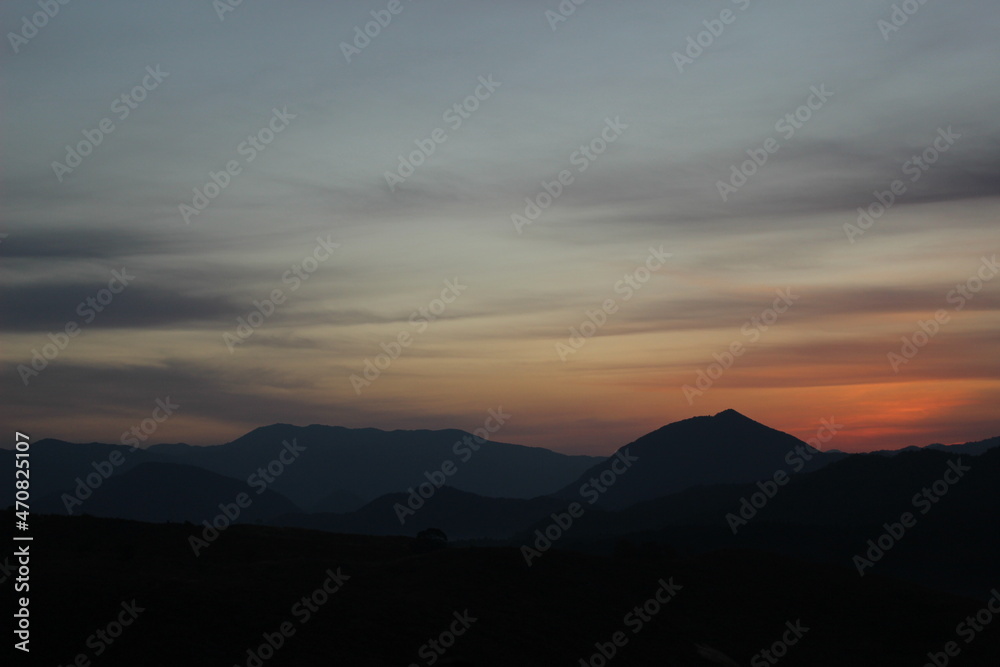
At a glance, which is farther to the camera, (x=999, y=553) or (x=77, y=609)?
(x=999, y=553)

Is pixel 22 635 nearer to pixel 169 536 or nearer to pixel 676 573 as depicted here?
pixel 169 536

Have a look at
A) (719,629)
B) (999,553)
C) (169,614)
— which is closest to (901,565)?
(999,553)

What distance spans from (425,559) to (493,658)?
1386cm

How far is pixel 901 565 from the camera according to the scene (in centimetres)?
14638

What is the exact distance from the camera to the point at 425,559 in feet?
171

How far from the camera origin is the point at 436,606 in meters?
43.4

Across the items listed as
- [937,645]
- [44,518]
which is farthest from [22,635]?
[937,645]

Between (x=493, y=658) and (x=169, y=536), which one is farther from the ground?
(x=493, y=658)

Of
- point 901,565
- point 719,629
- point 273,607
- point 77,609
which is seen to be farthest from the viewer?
point 901,565

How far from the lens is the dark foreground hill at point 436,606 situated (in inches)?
1455

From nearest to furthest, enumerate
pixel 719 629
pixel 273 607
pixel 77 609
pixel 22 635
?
1. pixel 22 635
2. pixel 77 609
3. pixel 273 607
4. pixel 719 629

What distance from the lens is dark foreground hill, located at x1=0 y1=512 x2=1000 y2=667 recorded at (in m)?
37.0

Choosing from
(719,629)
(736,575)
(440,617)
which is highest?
(440,617)

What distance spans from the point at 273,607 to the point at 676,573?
28.7 meters
